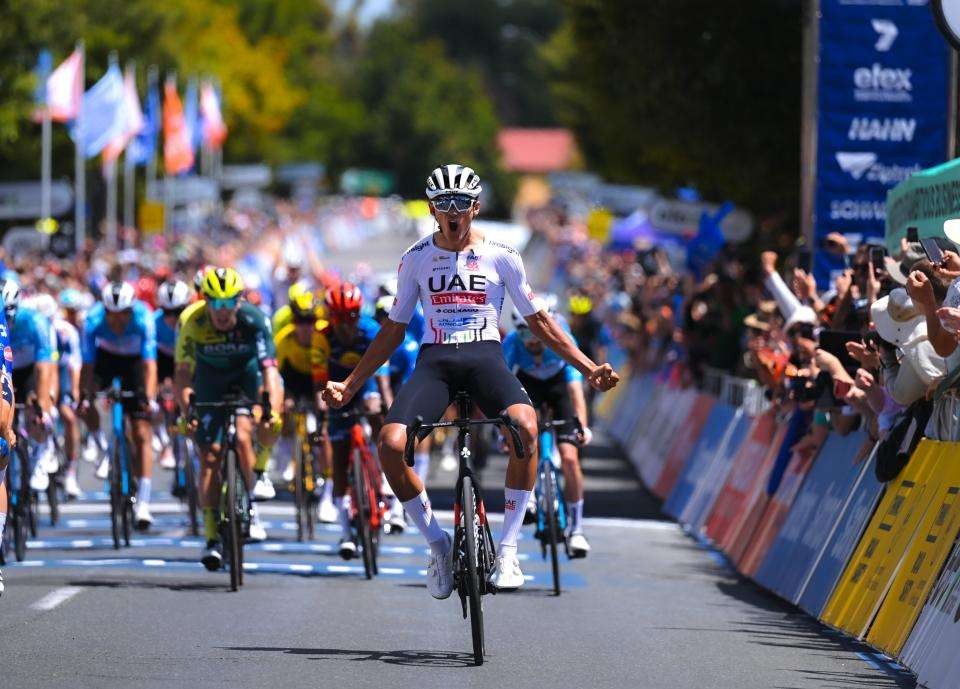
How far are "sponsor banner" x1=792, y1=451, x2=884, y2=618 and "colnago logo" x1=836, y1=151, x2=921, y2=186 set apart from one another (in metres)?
7.42

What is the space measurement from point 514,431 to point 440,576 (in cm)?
77

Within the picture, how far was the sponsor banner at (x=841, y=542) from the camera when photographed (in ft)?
39.3

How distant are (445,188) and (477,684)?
2370mm

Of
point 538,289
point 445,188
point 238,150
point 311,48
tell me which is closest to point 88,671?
point 445,188

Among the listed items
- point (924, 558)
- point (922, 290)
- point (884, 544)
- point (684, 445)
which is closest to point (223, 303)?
point (884, 544)

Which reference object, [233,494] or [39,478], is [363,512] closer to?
[233,494]

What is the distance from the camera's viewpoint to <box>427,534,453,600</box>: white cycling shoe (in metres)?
10.5

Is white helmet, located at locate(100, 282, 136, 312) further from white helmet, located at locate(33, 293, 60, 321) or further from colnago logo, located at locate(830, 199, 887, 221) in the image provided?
colnago logo, located at locate(830, 199, 887, 221)

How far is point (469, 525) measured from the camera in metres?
10.3

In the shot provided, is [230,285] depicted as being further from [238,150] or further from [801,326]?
[238,150]

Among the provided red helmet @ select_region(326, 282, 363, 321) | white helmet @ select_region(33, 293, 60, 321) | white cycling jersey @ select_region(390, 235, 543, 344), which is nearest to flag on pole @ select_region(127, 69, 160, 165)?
white helmet @ select_region(33, 293, 60, 321)

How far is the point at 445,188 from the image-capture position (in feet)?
34.7

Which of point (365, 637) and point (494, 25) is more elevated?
point (494, 25)

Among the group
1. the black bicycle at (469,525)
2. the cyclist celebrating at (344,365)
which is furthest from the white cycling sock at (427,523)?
the cyclist celebrating at (344,365)
